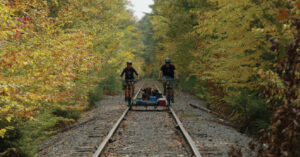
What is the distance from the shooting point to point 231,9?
9875mm

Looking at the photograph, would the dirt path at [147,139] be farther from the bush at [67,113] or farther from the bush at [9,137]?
the bush at [67,113]

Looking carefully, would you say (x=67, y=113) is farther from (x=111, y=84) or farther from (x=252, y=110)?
(x=111, y=84)

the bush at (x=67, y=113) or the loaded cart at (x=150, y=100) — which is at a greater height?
the loaded cart at (x=150, y=100)

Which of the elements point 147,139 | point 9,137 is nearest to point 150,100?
point 147,139

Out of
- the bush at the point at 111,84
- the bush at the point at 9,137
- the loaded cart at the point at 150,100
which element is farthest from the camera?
the bush at the point at 111,84

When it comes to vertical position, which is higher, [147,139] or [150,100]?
[150,100]

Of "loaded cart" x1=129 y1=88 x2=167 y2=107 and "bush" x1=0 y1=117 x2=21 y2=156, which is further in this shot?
"loaded cart" x1=129 y1=88 x2=167 y2=107

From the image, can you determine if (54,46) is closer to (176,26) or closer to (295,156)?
(295,156)

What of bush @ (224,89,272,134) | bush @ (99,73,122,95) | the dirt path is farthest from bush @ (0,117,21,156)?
bush @ (99,73,122,95)

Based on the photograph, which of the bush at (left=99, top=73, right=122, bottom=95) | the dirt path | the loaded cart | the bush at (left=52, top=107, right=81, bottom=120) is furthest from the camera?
the bush at (left=99, top=73, right=122, bottom=95)

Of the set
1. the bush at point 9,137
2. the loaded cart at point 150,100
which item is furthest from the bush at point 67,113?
the bush at point 9,137

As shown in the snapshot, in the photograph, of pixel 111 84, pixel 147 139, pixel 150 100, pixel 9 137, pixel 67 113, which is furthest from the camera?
pixel 111 84

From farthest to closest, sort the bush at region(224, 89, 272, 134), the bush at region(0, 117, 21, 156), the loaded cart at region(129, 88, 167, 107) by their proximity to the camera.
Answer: the loaded cart at region(129, 88, 167, 107) → the bush at region(224, 89, 272, 134) → the bush at region(0, 117, 21, 156)

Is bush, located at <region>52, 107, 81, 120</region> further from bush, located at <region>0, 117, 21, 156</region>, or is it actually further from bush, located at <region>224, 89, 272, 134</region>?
bush, located at <region>224, 89, 272, 134</region>
